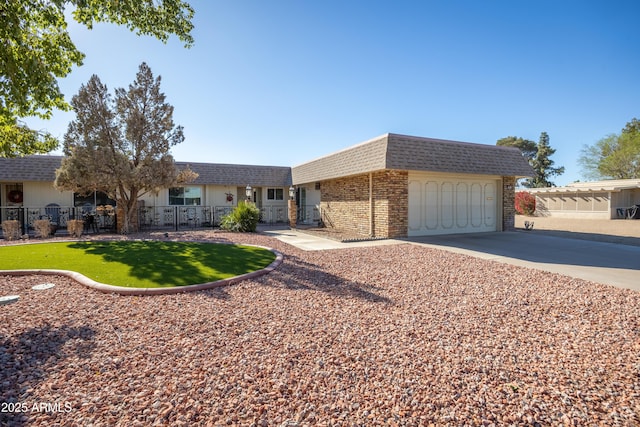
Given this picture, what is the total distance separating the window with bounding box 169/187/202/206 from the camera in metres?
18.1

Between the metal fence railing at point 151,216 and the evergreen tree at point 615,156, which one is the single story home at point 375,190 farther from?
the evergreen tree at point 615,156

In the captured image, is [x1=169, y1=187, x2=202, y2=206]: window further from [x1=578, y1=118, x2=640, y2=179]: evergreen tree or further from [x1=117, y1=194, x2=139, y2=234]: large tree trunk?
[x1=578, y1=118, x2=640, y2=179]: evergreen tree

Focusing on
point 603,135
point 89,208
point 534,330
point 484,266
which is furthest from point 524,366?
point 603,135

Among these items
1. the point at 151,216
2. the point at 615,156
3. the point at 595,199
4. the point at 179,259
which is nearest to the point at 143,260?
the point at 179,259

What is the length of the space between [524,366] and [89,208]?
1938 centimetres

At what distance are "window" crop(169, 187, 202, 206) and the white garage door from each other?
13.2m

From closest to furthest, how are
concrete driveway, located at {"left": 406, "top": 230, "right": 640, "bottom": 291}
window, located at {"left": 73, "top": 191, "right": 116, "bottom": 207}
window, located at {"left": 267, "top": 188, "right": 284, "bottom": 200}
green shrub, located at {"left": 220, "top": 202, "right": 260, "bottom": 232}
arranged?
concrete driveway, located at {"left": 406, "top": 230, "right": 640, "bottom": 291} → green shrub, located at {"left": 220, "top": 202, "right": 260, "bottom": 232} → window, located at {"left": 73, "top": 191, "right": 116, "bottom": 207} → window, located at {"left": 267, "top": 188, "right": 284, "bottom": 200}

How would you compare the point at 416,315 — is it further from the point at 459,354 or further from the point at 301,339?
the point at 301,339

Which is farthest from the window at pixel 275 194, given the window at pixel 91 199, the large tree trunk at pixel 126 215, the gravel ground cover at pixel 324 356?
the gravel ground cover at pixel 324 356

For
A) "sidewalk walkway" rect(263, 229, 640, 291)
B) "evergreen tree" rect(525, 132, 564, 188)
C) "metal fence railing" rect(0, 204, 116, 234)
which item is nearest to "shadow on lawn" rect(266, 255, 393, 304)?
"sidewalk walkway" rect(263, 229, 640, 291)

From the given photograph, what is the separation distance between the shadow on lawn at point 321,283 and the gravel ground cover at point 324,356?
61 mm

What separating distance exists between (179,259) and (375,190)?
7.56 meters

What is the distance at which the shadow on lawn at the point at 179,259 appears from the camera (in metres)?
5.78

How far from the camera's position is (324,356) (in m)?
2.97
